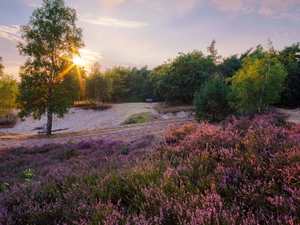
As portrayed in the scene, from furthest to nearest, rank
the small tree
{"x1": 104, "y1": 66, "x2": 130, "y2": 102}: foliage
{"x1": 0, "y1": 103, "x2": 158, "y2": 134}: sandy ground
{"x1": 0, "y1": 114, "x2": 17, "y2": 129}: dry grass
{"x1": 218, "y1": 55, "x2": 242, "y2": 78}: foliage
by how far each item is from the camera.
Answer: {"x1": 104, "y1": 66, "x2": 130, "y2": 102}: foliage
{"x1": 218, "y1": 55, "x2": 242, "y2": 78}: foliage
{"x1": 0, "y1": 114, "x2": 17, "y2": 129}: dry grass
{"x1": 0, "y1": 103, "x2": 158, "y2": 134}: sandy ground
the small tree

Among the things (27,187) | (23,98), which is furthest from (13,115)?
(27,187)

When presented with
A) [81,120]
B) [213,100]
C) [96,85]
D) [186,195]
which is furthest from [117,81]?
[186,195]

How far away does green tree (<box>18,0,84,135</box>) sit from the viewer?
1498 cm

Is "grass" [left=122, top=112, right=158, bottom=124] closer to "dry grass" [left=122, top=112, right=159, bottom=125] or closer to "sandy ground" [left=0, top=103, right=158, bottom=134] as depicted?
"dry grass" [left=122, top=112, right=159, bottom=125]

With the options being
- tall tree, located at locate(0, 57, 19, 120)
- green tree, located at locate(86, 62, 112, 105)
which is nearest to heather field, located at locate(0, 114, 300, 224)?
green tree, located at locate(86, 62, 112, 105)

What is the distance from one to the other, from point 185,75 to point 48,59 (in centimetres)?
2278

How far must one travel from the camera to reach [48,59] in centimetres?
1598

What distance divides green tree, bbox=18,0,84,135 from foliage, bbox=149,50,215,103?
18.7 meters

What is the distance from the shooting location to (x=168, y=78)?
3186cm

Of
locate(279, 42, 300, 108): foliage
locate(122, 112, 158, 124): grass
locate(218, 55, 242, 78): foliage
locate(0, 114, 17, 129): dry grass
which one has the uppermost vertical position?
locate(218, 55, 242, 78): foliage

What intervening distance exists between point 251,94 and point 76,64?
17.3 metres

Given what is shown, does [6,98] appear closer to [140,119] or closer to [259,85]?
[140,119]

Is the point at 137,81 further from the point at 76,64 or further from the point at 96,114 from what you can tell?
the point at 76,64

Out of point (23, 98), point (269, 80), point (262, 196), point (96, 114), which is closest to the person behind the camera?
point (262, 196)
